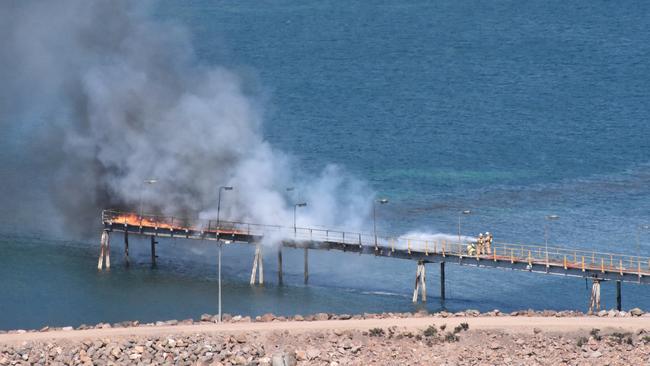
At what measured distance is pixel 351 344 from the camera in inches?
6422

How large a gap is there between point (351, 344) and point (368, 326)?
372cm

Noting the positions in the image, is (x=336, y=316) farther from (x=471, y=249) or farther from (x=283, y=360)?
(x=471, y=249)

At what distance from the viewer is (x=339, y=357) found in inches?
6348

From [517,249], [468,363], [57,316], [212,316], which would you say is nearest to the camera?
[468,363]

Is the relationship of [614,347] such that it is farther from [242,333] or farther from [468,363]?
[242,333]

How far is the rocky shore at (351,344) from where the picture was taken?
161 m

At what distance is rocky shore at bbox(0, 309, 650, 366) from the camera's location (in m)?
161

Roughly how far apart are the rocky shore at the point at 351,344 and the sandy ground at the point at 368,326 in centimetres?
8

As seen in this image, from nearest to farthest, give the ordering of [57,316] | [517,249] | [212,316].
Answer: [212,316] < [57,316] < [517,249]

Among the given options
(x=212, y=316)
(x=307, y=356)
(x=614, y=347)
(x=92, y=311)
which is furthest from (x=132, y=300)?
(x=614, y=347)

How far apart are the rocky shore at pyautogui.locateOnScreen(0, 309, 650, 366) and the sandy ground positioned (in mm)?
79

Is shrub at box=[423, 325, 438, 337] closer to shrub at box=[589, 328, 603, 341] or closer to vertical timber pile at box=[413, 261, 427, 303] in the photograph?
shrub at box=[589, 328, 603, 341]

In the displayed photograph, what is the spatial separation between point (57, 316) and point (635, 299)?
53209 millimetres

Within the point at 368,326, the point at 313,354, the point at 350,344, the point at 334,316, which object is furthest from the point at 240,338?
the point at 334,316
